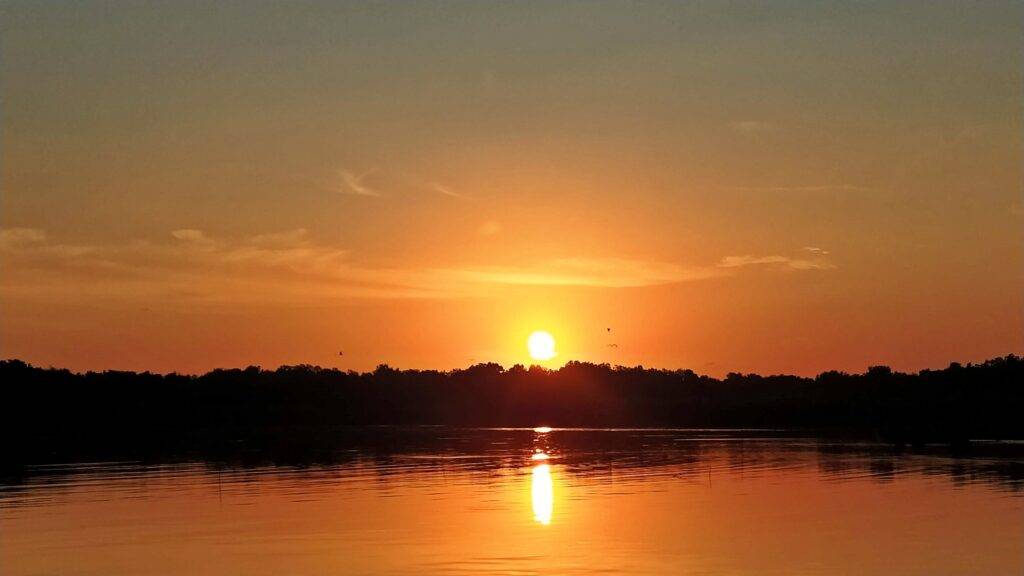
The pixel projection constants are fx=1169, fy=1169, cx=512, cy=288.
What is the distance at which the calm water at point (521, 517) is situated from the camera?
111 ft

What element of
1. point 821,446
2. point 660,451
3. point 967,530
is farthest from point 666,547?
point 821,446

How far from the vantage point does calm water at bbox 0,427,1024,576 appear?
33719mm

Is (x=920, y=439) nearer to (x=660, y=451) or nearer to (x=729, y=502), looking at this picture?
(x=660, y=451)

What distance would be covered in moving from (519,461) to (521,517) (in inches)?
1422

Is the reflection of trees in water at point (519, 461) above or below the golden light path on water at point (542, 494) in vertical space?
above

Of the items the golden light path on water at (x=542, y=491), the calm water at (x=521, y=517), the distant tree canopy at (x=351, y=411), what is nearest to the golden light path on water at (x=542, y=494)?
the golden light path on water at (x=542, y=491)

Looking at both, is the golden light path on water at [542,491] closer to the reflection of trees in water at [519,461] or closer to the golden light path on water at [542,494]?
the golden light path on water at [542,494]

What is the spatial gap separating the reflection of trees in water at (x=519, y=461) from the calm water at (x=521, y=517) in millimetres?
336

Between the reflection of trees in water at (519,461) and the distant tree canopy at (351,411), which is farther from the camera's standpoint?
the distant tree canopy at (351,411)

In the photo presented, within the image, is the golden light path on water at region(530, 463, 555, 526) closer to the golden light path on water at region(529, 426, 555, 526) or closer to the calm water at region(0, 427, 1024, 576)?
the golden light path on water at region(529, 426, 555, 526)

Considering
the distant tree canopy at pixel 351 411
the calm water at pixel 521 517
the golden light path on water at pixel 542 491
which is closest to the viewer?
the calm water at pixel 521 517

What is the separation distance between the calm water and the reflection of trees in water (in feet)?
1.10

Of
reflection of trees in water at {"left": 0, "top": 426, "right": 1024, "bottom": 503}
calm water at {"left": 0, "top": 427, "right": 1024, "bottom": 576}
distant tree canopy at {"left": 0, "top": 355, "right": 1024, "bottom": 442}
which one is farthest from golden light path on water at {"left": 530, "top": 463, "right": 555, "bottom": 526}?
distant tree canopy at {"left": 0, "top": 355, "right": 1024, "bottom": 442}

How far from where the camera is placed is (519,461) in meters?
80.3
